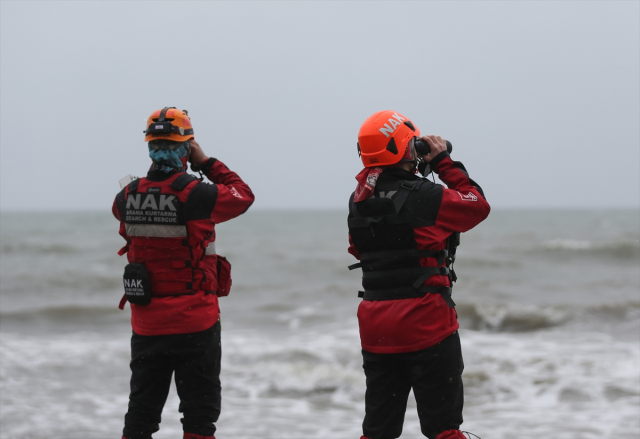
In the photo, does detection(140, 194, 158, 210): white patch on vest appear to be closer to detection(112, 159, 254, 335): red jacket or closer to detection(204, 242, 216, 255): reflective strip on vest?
detection(112, 159, 254, 335): red jacket

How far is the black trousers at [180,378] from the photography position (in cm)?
349

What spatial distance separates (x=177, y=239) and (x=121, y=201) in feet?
1.46

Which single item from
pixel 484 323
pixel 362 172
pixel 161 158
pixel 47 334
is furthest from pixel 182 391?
pixel 484 323

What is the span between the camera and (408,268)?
120 inches

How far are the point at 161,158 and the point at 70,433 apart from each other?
306 cm

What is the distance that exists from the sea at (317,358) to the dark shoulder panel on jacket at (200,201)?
2717mm

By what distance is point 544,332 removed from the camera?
10.5 m

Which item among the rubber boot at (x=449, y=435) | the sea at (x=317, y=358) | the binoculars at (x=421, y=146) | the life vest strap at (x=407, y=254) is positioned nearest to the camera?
the rubber boot at (x=449, y=435)

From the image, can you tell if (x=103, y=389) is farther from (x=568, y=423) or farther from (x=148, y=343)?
(x=568, y=423)

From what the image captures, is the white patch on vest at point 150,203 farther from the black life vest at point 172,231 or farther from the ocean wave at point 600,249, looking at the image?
the ocean wave at point 600,249

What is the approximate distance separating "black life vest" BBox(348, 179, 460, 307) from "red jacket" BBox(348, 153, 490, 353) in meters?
0.02

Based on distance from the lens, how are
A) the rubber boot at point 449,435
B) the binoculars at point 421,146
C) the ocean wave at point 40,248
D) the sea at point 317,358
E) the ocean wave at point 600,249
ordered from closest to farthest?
the rubber boot at point 449,435
the binoculars at point 421,146
the sea at point 317,358
the ocean wave at point 600,249
the ocean wave at point 40,248

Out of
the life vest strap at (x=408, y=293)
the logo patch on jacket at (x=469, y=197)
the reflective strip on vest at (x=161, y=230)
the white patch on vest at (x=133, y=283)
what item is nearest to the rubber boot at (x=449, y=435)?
the life vest strap at (x=408, y=293)

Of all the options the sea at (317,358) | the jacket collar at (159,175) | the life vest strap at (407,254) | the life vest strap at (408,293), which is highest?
the jacket collar at (159,175)
